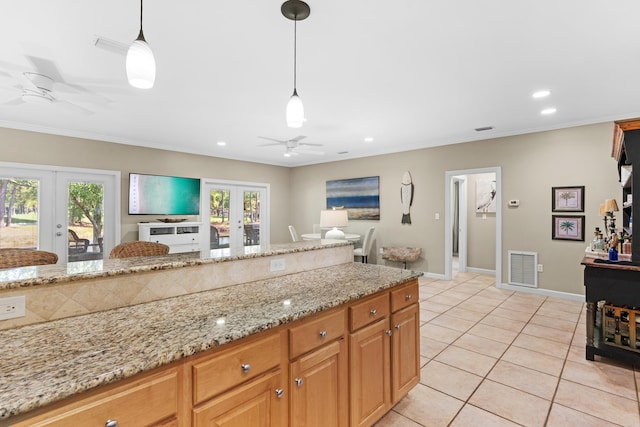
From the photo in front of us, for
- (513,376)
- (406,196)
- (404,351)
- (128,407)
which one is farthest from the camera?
(406,196)

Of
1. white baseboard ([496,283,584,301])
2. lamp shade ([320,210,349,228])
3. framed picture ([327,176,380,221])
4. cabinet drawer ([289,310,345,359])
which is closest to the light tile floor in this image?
white baseboard ([496,283,584,301])

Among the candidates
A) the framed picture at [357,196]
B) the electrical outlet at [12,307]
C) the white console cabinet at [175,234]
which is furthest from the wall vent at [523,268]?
the electrical outlet at [12,307]

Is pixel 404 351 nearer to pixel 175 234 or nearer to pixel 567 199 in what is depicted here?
pixel 567 199

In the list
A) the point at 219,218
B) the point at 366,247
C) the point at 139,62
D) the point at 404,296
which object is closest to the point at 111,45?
the point at 139,62

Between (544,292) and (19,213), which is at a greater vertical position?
(19,213)

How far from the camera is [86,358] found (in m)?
0.96

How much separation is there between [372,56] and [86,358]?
2.66 meters

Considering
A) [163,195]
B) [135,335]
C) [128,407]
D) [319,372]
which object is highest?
[163,195]

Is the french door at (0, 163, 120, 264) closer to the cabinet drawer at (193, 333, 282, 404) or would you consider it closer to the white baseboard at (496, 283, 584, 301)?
the cabinet drawer at (193, 333, 282, 404)

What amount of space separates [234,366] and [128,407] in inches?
13.6

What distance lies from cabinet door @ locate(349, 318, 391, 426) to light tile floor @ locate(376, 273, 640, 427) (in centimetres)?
25

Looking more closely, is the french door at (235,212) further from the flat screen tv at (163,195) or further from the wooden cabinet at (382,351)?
the wooden cabinet at (382,351)

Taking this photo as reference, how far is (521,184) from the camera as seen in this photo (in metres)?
4.80

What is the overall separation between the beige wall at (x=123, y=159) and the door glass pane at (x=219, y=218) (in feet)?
1.35
